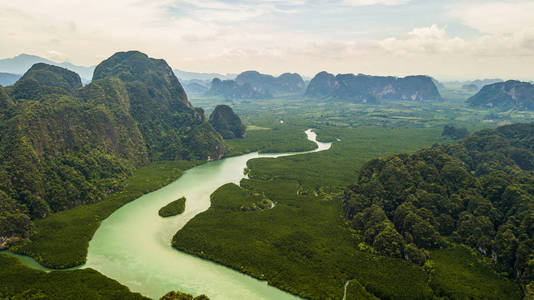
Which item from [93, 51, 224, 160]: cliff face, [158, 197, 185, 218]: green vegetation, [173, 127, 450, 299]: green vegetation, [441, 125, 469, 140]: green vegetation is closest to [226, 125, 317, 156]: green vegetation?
[93, 51, 224, 160]: cliff face

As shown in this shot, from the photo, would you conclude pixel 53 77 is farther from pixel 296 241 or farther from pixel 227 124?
pixel 296 241

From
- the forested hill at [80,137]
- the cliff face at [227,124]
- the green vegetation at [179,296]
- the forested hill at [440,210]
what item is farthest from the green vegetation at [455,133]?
the green vegetation at [179,296]

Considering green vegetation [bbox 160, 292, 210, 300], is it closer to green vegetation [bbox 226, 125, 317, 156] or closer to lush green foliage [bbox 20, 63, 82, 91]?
green vegetation [bbox 226, 125, 317, 156]

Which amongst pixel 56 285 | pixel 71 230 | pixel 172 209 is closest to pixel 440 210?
pixel 172 209

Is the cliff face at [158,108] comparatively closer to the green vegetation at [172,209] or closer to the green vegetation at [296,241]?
the green vegetation at [296,241]

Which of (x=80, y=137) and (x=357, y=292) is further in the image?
(x=80, y=137)

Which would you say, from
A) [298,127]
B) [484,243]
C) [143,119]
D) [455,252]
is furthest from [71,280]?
[298,127]
